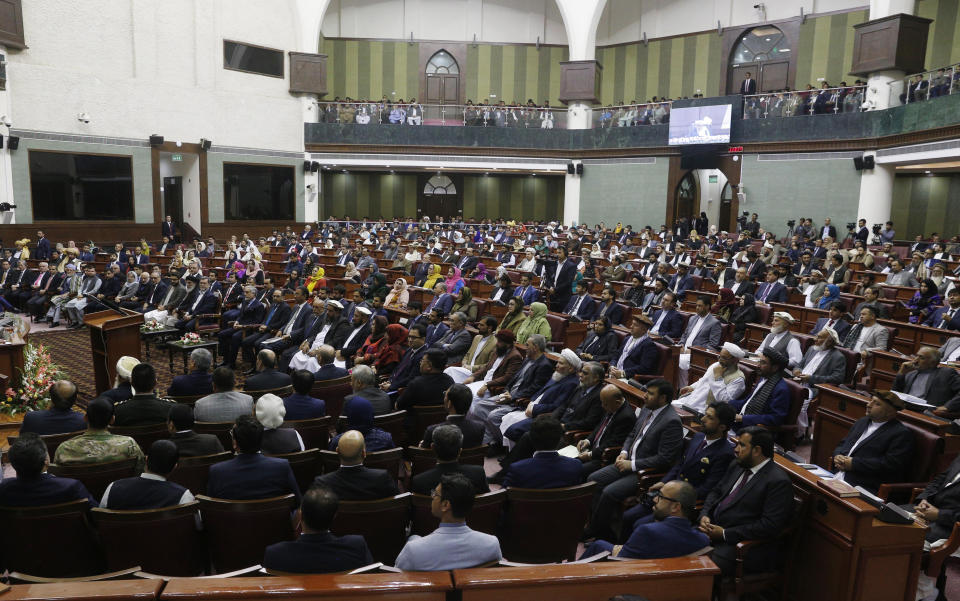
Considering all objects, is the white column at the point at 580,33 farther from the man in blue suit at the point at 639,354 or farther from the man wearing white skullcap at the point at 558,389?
the man wearing white skullcap at the point at 558,389

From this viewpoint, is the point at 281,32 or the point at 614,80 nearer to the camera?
the point at 281,32

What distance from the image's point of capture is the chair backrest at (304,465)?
3.95 metres

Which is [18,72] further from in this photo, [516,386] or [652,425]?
[652,425]

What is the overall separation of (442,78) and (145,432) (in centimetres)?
2320

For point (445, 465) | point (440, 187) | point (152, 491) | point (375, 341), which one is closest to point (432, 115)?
point (440, 187)

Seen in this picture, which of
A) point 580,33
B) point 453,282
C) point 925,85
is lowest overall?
point 453,282

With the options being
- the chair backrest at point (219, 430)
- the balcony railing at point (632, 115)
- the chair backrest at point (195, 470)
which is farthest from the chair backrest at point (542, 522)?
the balcony railing at point (632, 115)

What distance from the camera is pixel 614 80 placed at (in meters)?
25.4

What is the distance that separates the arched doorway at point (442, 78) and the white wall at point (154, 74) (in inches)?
224

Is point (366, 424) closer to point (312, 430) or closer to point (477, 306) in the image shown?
point (312, 430)

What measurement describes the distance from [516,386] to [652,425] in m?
1.91

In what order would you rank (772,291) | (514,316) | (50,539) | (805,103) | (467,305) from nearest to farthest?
1. (50,539)
2. (514,316)
3. (467,305)
4. (772,291)
5. (805,103)

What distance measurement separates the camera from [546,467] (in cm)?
381

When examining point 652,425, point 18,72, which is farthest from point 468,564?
point 18,72
